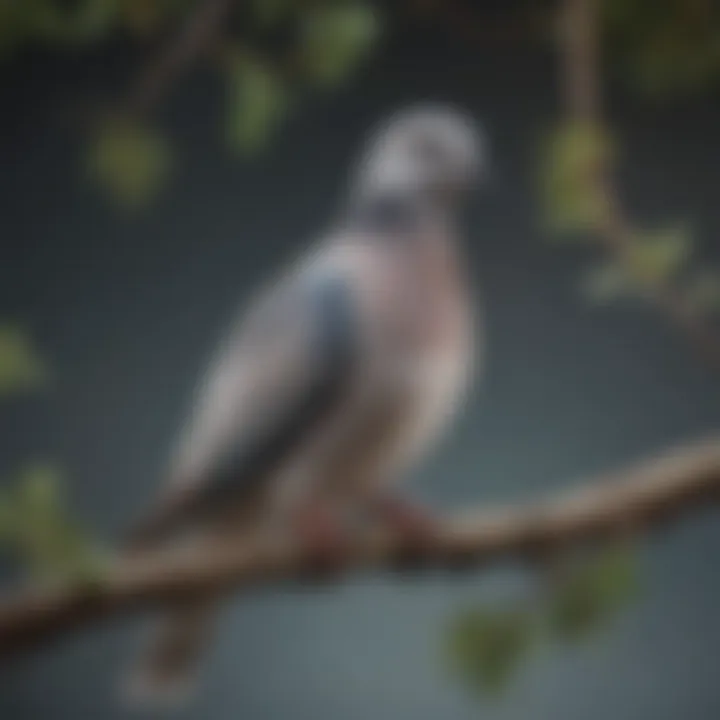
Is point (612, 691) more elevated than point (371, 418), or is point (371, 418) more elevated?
point (371, 418)

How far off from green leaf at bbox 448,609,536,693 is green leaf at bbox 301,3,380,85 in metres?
0.31

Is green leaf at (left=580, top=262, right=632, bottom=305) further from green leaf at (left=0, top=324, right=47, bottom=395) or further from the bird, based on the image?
green leaf at (left=0, top=324, right=47, bottom=395)

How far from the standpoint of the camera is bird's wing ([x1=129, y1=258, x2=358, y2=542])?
1.01 metres

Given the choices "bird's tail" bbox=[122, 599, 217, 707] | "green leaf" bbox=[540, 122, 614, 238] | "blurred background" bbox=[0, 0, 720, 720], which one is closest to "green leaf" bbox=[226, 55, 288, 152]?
"blurred background" bbox=[0, 0, 720, 720]

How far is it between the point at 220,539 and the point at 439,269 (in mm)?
191

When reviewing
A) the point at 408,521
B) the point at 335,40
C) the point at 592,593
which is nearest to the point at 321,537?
the point at 408,521

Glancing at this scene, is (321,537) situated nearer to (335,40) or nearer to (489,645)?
(489,645)

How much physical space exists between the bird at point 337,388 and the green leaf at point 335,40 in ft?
0.18

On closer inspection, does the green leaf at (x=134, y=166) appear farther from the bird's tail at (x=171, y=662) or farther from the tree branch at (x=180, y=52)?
the bird's tail at (x=171, y=662)

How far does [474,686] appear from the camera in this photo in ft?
3.40

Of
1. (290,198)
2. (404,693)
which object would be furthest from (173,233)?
(404,693)

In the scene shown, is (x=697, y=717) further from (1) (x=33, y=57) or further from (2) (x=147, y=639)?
(1) (x=33, y=57)

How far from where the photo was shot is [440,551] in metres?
→ 1.02

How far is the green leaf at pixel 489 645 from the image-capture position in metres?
1.03
